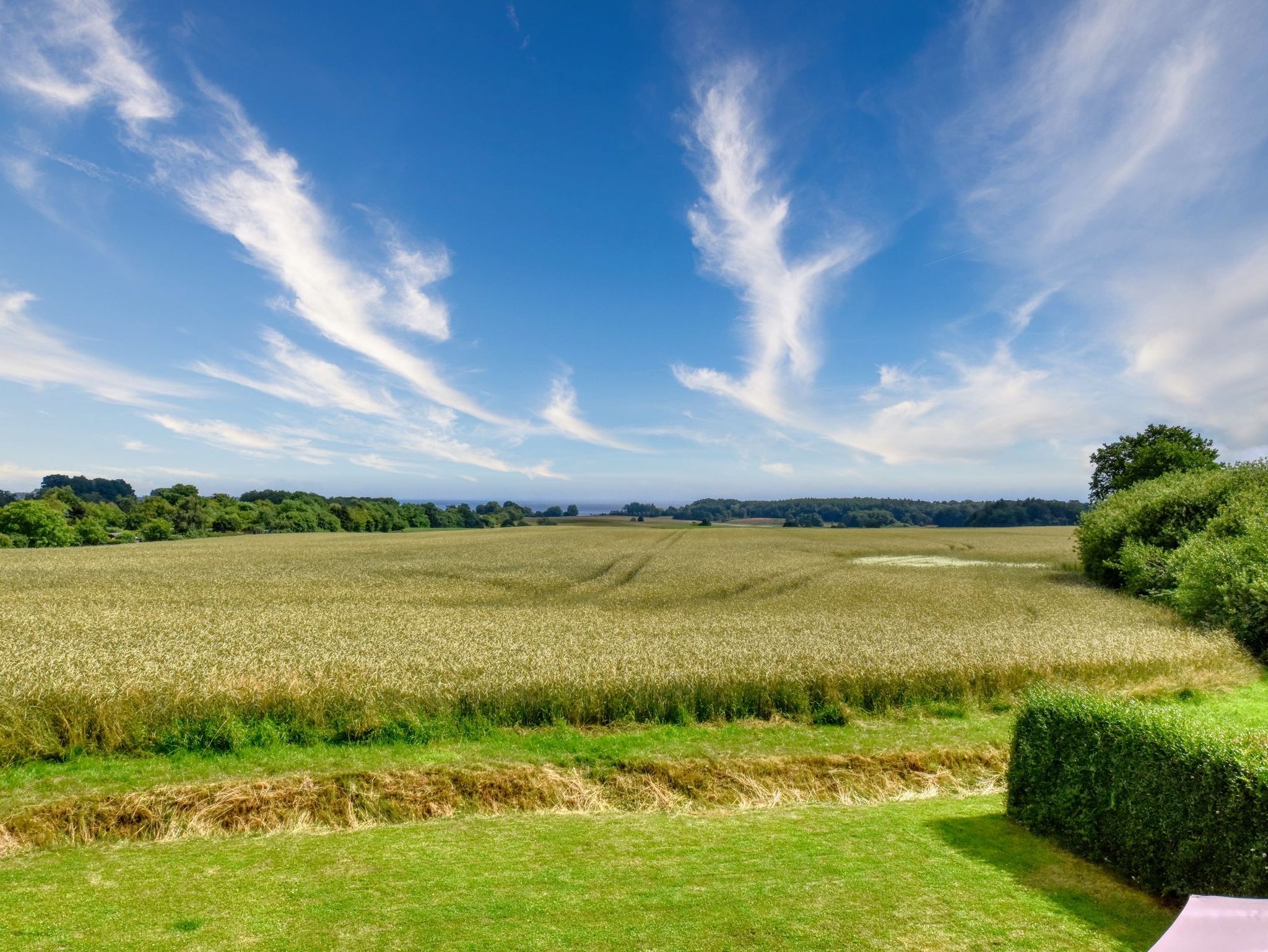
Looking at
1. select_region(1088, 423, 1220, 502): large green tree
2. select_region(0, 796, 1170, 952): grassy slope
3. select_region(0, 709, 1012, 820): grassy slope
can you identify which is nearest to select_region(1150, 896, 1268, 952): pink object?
select_region(0, 796, 1170, 952): grassy slope

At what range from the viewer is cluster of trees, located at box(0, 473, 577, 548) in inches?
3273

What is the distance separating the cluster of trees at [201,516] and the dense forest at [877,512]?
155 feet

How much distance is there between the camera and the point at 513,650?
17.1 m

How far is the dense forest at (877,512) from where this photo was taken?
131m

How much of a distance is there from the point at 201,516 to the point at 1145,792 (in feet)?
426

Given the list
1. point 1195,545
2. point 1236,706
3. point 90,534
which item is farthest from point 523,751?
point 90,534

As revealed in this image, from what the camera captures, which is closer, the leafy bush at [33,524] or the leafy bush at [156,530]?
the leafy bush at [33,524]

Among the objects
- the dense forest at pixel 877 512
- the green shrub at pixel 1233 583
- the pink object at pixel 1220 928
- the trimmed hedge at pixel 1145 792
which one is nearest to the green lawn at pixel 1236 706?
the green shrub at pixel 1233 583

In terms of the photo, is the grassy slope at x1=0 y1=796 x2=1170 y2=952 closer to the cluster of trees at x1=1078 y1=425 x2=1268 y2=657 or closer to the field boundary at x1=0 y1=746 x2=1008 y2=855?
the field boundary at x1=0 y1=746 x2=1008 y2=855

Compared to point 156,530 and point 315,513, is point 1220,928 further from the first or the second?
point 315,513

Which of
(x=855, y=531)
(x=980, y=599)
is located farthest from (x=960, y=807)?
(x=855, y=531)

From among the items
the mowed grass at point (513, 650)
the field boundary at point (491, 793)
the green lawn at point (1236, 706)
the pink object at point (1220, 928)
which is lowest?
the field boundary at point (491, 793)

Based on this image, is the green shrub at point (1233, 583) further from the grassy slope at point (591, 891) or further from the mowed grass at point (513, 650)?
the grassy slope at point (591, 891)

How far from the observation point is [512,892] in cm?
684
